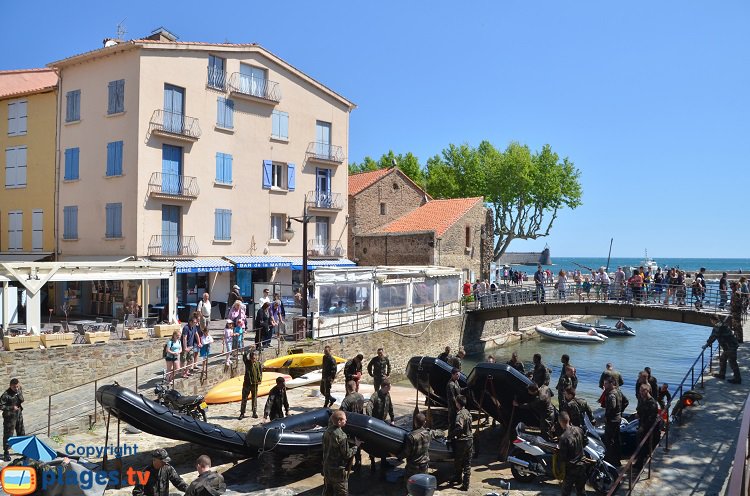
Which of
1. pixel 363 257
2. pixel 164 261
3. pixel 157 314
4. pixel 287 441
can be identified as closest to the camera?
pixel 287 441

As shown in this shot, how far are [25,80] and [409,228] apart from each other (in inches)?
917

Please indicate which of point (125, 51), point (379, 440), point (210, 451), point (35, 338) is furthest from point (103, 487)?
point (125, 51)

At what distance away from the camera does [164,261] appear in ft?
82.9

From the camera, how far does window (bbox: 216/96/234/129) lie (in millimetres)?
28094

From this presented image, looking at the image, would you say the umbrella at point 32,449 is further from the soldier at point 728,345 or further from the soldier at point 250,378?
the soldier at point 728,345

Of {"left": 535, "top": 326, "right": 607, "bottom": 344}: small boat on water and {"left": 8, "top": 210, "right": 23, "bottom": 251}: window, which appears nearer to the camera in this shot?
{"left": 8, "top": 210, "right": 23, "bottom": 251}: window

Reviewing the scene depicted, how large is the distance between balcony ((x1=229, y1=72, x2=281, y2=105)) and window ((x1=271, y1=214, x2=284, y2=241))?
5.79 m

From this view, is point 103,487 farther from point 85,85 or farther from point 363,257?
point 363,257

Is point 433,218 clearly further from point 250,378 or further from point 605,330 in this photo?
point 250,378

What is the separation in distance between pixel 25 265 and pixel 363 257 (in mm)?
22254

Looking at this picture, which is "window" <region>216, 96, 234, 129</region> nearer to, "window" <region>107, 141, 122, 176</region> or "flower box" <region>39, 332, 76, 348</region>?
"window" <region>107, 141, 122, 176</region>

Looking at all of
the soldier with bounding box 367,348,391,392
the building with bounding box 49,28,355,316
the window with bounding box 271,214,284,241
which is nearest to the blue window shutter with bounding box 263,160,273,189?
the building with bounding box 49,28,355,316

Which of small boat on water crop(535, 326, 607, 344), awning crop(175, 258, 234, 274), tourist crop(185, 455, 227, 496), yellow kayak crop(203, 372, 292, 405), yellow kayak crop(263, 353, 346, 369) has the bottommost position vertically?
small boat on water crop(535, 326, 607, 344)

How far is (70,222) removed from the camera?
27359mm
